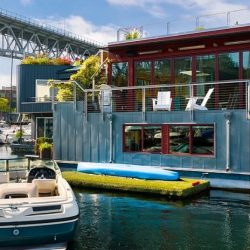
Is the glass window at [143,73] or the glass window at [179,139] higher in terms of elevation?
the glass window at [143,73]

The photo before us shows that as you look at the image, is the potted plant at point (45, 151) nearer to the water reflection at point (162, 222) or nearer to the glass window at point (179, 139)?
the glass window at point (179, 139)

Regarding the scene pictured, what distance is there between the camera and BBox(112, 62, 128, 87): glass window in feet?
76.6

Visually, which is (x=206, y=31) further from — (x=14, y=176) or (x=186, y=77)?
(x=14, y=176)

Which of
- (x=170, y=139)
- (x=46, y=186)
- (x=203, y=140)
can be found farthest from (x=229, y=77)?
(x=46, y=186)

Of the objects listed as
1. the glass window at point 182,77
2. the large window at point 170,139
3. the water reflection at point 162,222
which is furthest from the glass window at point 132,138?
the water reflection at point 162,222

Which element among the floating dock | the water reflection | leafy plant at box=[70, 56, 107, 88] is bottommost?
the water reflection

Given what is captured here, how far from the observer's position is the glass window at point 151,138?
63.0 feet

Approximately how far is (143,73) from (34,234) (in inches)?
602

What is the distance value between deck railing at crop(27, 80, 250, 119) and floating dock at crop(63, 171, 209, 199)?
354 centimetres

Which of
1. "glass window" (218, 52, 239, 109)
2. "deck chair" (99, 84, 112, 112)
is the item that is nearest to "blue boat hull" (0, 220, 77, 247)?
"deck chair" (99, 84, 112, 112)

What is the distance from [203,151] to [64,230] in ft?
33.6

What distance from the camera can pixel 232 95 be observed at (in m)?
19.3

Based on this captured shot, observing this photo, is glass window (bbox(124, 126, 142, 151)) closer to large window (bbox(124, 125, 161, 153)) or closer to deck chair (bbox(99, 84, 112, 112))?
large window (bbox(124, 125, 161, 153))

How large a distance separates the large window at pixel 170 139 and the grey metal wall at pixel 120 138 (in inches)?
11.5
